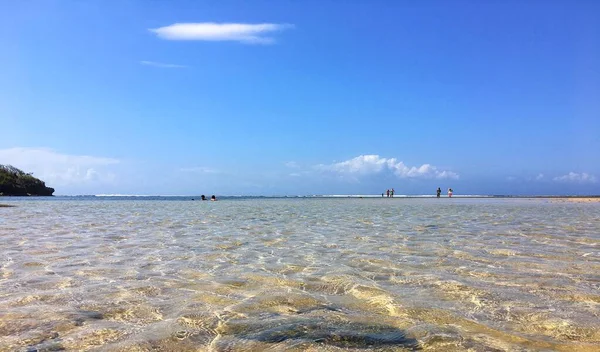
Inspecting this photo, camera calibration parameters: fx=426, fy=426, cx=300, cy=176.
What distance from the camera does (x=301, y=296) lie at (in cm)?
699

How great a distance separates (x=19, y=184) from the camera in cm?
13538

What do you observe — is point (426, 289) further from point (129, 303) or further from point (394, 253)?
point (129, 303)

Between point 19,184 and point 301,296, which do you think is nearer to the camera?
point 301,296

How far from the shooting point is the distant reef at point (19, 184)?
12988 cm

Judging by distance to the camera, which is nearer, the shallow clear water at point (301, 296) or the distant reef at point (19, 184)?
the shallow clear water at point (301, 296)

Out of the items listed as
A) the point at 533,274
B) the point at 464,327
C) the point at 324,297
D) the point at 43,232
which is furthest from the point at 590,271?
the point at 43,232

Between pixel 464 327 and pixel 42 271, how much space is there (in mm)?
8348

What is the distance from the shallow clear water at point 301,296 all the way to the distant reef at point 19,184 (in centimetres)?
14077

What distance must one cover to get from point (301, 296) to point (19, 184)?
156297 millimetres

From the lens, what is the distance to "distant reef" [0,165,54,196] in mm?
129875

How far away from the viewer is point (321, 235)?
1588cm

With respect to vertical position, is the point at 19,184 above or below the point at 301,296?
above

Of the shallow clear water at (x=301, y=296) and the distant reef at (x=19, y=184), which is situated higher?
the distant reef at (x=19, y=184)

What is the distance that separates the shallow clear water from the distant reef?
140767mm
